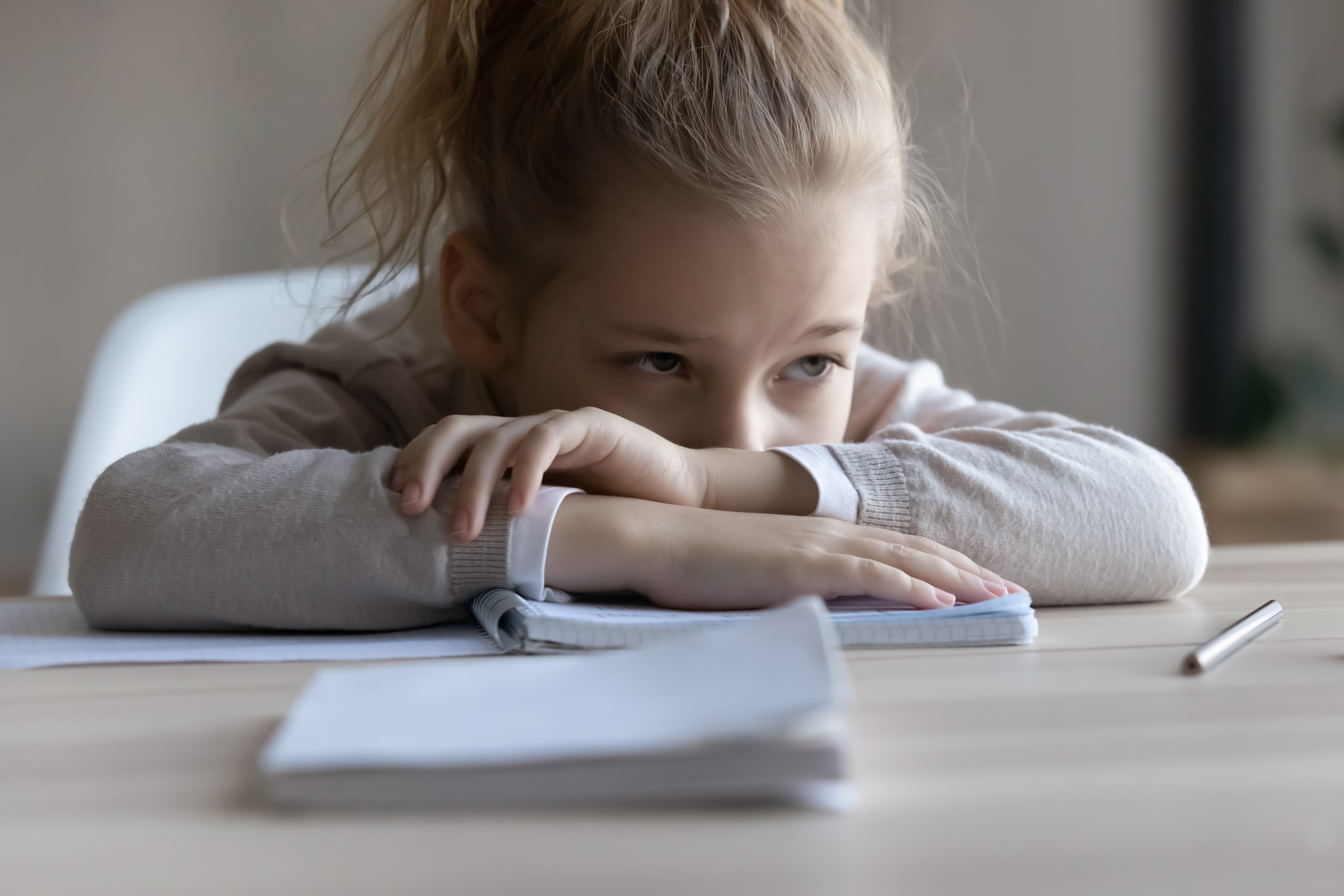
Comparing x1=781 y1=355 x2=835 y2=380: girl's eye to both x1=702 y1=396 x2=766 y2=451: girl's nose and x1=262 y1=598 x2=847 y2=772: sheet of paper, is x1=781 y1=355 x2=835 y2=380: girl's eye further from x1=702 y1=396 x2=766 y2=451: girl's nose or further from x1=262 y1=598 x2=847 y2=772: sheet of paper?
x1=262 y1=598 x2=847 y2=772: sheet of paper

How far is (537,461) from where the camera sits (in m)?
0.58

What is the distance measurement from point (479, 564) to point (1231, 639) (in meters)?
0.34

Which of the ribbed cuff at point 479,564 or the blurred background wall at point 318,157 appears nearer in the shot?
the ribbed cuff at point 479,564

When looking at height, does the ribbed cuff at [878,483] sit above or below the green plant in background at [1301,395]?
above

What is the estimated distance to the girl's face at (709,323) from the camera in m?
0.76

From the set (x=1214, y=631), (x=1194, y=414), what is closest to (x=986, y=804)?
(x=1214, y=631)

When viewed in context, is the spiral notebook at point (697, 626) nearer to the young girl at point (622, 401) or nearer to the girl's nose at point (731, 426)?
the young girl at point (622, 401)

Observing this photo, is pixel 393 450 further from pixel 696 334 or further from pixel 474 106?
pixel 474 106

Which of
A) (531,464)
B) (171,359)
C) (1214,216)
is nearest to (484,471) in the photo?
(531,464)

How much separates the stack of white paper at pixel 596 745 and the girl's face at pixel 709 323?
1.44 feet

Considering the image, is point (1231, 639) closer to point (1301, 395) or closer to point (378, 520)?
point (378, 520)

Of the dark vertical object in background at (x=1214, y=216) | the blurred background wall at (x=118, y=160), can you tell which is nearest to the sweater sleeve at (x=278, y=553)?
the blurred background wall at (x=118, y=160)

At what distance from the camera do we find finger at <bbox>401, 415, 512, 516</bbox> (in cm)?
58

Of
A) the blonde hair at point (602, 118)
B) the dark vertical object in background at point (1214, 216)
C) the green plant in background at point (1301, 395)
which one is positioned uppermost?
the blonde hair at point (602, 118)
